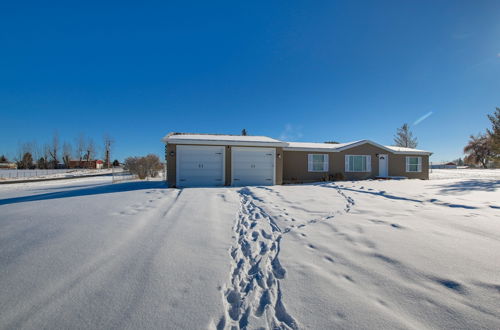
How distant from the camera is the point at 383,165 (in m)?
13.6

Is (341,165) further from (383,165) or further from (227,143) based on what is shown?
(227,143)

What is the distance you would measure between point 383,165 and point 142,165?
1822cm

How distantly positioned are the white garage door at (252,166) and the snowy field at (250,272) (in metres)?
5.63

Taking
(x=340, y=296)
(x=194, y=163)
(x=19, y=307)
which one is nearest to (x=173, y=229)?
(x=19, y=307)

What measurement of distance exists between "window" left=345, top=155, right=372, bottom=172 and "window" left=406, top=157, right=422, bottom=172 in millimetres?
3484

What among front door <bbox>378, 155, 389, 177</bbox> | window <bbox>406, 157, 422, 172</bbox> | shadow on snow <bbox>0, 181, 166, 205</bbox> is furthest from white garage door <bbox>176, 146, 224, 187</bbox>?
window <bbox>406, 157, 422, 172</bbox>

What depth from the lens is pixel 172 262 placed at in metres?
2.24

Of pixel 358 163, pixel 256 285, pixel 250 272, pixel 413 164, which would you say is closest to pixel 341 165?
pixel 358 163

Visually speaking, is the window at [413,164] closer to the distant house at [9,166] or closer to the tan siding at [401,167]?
the tan siding at [401,167]

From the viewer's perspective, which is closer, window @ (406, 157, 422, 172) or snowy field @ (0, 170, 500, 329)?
snowy field @ (0, 170, 500, 329)

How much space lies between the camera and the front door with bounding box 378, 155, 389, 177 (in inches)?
531

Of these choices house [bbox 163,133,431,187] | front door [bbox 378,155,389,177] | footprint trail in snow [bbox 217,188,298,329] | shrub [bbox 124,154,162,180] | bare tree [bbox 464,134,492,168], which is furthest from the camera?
bare tree [bbox 464,134,492,168]

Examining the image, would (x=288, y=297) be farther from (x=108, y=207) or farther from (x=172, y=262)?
(x=108, y=207)

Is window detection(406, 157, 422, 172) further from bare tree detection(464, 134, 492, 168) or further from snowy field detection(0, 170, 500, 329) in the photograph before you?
bare tree detection(464, 134, 492, 168)
